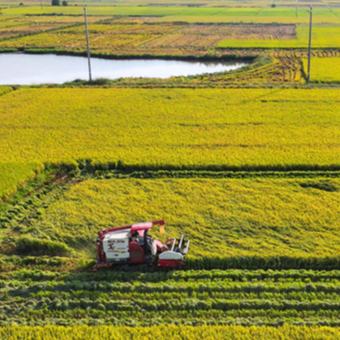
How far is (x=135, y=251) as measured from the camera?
1263cm

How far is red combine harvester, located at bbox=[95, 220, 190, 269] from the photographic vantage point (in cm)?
1257

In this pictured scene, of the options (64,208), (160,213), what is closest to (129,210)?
(160,213)

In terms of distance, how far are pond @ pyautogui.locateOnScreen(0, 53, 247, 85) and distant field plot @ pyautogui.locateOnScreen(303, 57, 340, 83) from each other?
660 centimetres

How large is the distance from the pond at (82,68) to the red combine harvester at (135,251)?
2847 cm

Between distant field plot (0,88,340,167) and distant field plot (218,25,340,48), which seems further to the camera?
distant field plot (218,25,340,48)

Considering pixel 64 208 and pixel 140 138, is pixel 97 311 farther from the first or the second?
pixel 140 138

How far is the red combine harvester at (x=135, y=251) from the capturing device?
495 inches

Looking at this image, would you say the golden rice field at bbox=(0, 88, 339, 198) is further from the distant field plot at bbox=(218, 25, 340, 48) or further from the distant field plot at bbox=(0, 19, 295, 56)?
the distant field plot at bbox=(218, 25, 340, 48)

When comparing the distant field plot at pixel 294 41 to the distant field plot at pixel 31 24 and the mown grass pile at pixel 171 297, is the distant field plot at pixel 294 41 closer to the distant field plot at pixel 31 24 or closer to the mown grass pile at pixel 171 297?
the distant field plot at pixel 31 24

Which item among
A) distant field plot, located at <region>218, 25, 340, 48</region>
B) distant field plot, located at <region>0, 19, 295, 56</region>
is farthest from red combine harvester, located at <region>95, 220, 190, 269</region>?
distant field plot, located at <region>218, 25, 340, 48</region>

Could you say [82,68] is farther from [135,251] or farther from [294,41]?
[135,251]

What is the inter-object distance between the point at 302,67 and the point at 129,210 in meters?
27.9

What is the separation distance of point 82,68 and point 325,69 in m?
20.6

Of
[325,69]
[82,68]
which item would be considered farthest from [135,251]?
[82,68]
